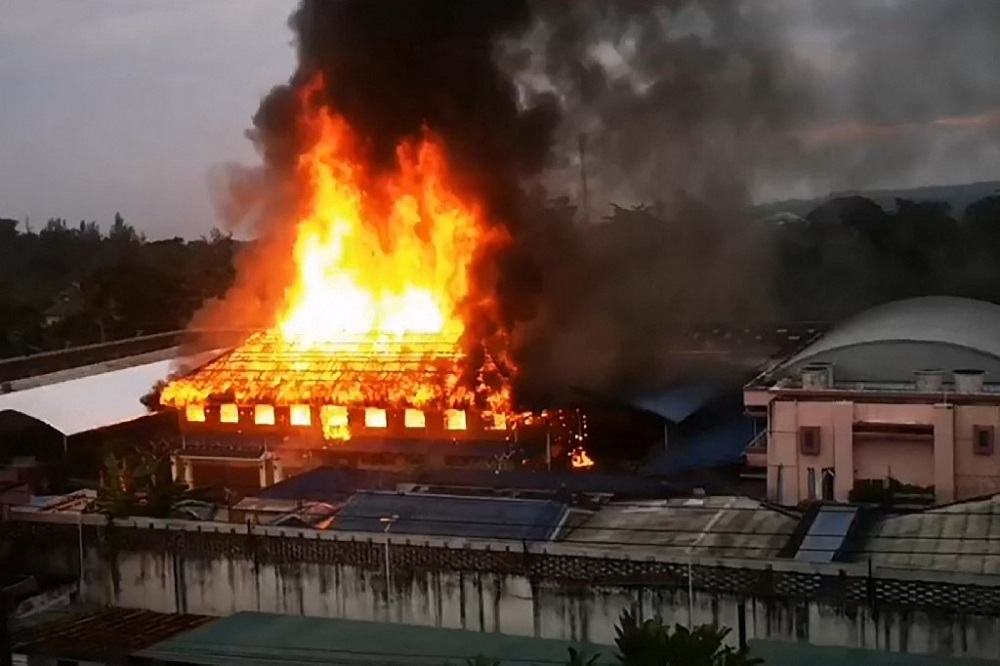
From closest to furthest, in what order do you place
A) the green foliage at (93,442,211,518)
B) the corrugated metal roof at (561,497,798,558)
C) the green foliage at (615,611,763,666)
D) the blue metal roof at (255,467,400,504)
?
the green foliage at (615,611,763,666)
the corrugated metal roof at (561,497,798,558)
the green foliage at (93,442,211,518)
the blue metal roof at (255,467,400,504)

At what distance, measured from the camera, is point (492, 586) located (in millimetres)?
11281

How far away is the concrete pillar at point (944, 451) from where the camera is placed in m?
15.9

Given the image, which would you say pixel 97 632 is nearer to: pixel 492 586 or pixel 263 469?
pixel 492 586

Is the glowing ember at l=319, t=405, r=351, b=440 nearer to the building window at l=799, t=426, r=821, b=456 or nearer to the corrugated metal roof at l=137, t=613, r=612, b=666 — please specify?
the building window at l=799, t=426, r=821, b=456

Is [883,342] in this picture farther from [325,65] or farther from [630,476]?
[325,65]

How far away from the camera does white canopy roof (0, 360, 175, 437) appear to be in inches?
870

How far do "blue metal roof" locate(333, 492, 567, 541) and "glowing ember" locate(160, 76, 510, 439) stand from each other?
7.50 metres

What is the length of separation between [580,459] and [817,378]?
552 centimetres

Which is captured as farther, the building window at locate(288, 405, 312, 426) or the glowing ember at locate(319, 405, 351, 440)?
the building window at locate(288, 405, 312, 426)

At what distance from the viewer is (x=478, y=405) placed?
65.7ft

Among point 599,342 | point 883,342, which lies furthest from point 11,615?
point 599,342

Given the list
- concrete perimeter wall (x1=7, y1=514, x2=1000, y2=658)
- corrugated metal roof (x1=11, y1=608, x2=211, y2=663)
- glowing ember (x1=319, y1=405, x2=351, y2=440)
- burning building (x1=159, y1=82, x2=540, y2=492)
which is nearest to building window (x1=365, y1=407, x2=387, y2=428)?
burning building (x1=159, y1=82, x2=540, y2=492)

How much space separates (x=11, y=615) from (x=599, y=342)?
14.8 meters

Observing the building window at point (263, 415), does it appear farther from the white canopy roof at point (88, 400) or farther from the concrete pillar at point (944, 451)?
the concrete pillar at point (944, 451)
